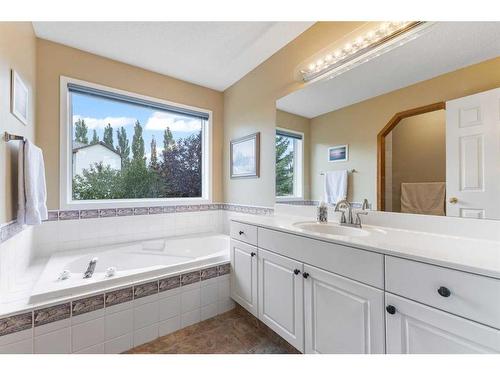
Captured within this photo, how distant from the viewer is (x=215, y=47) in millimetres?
2100

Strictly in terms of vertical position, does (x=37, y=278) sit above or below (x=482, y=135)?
below

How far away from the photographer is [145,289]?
1.58 meters

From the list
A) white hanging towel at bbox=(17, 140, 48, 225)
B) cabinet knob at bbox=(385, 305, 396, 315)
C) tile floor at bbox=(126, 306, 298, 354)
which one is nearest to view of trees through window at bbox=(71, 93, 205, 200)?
white hanging towel at bbox=(17, 140, 48, 225)

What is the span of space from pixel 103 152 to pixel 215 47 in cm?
157

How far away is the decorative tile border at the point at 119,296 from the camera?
4.75 ft

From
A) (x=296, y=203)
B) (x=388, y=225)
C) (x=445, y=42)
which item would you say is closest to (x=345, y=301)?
(x=388, y=225)


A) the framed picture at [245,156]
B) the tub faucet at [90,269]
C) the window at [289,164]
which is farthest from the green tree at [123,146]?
the window at [289,164]

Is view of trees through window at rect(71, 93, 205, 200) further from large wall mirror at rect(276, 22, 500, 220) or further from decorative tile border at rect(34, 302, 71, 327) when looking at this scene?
large wall mirror at rect(276, 22, 500, 220)

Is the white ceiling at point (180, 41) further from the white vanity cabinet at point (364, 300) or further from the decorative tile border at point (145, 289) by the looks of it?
the decorative tile border at point (145, 289)

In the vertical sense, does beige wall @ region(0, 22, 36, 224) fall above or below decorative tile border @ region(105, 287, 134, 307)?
above

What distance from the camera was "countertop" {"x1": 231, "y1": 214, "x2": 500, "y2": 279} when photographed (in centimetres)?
74

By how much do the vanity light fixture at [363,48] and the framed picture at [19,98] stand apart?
6.53 ft

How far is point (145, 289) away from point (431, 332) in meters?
1.61
